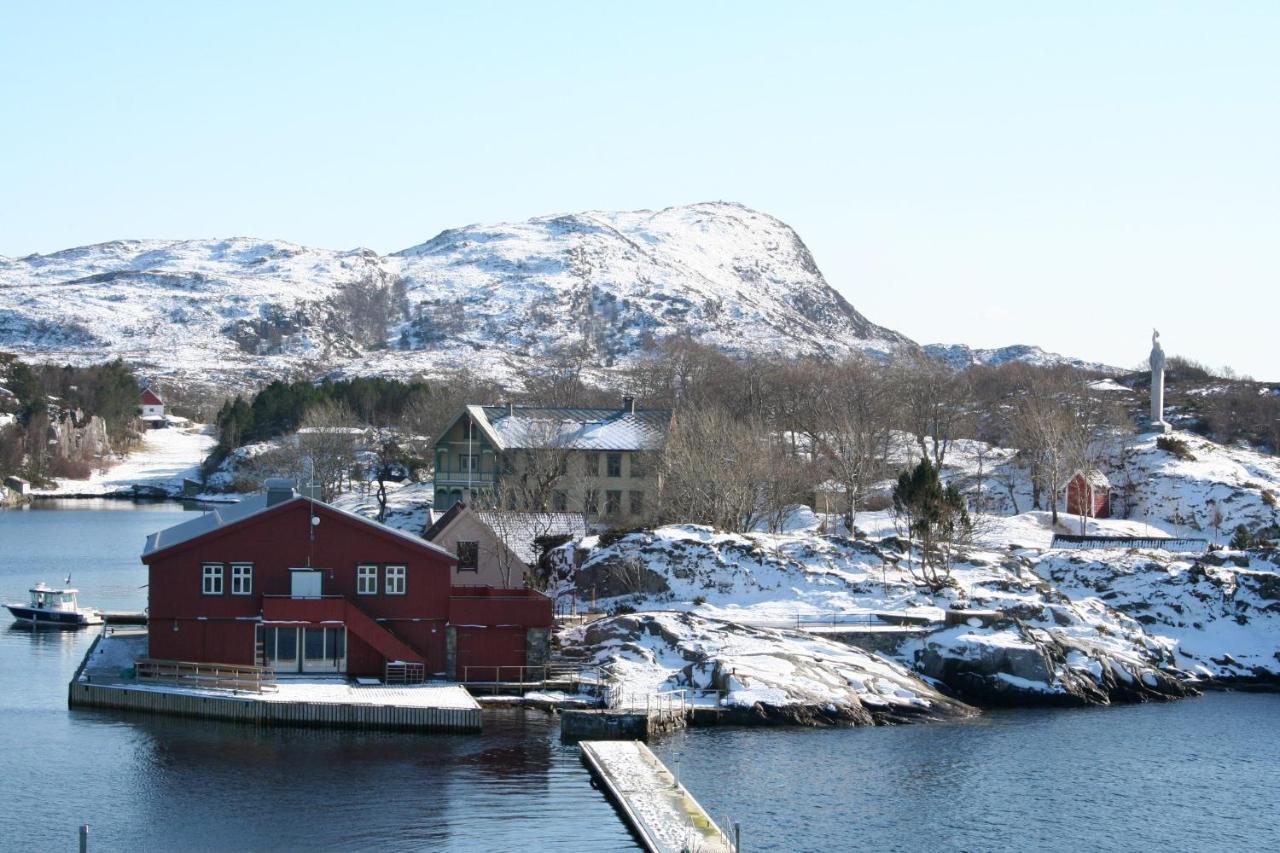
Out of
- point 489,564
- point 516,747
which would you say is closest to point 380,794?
point 516,747

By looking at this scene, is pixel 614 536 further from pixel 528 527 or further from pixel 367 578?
pixel 367 578

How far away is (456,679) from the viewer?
159 feet

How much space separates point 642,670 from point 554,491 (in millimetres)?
35180

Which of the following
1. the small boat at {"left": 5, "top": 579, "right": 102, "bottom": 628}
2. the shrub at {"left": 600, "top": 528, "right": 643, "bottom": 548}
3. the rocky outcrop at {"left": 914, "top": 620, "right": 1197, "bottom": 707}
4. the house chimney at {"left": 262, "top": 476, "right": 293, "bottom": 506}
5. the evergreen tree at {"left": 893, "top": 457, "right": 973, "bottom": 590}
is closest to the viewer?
the house chimney at {"left": 262, "top": 476, "right": 293, "bottom": 506}

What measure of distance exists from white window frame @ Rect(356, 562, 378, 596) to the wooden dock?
950cm

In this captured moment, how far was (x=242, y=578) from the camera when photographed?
47.9m

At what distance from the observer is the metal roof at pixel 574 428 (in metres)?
88.1

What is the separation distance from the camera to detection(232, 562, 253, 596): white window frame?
47.8 meters

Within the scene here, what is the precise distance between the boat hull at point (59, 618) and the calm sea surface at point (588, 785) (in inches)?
533

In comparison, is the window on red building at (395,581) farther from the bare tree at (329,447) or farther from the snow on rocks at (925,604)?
the bare tree at (329,447)

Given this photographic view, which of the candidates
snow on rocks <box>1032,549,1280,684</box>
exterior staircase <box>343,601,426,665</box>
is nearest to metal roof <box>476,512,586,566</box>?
exterior staircase <box>343,601,426,665</box>

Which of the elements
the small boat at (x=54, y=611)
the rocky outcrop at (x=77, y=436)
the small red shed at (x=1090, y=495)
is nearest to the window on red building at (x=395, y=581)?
the small boat at (x=54, y=611)

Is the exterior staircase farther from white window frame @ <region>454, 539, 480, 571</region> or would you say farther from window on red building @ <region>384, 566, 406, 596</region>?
white window frame @ <region>454, 539, 480, 571</region>

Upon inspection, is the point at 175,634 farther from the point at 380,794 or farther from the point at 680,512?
the point at 680,512
